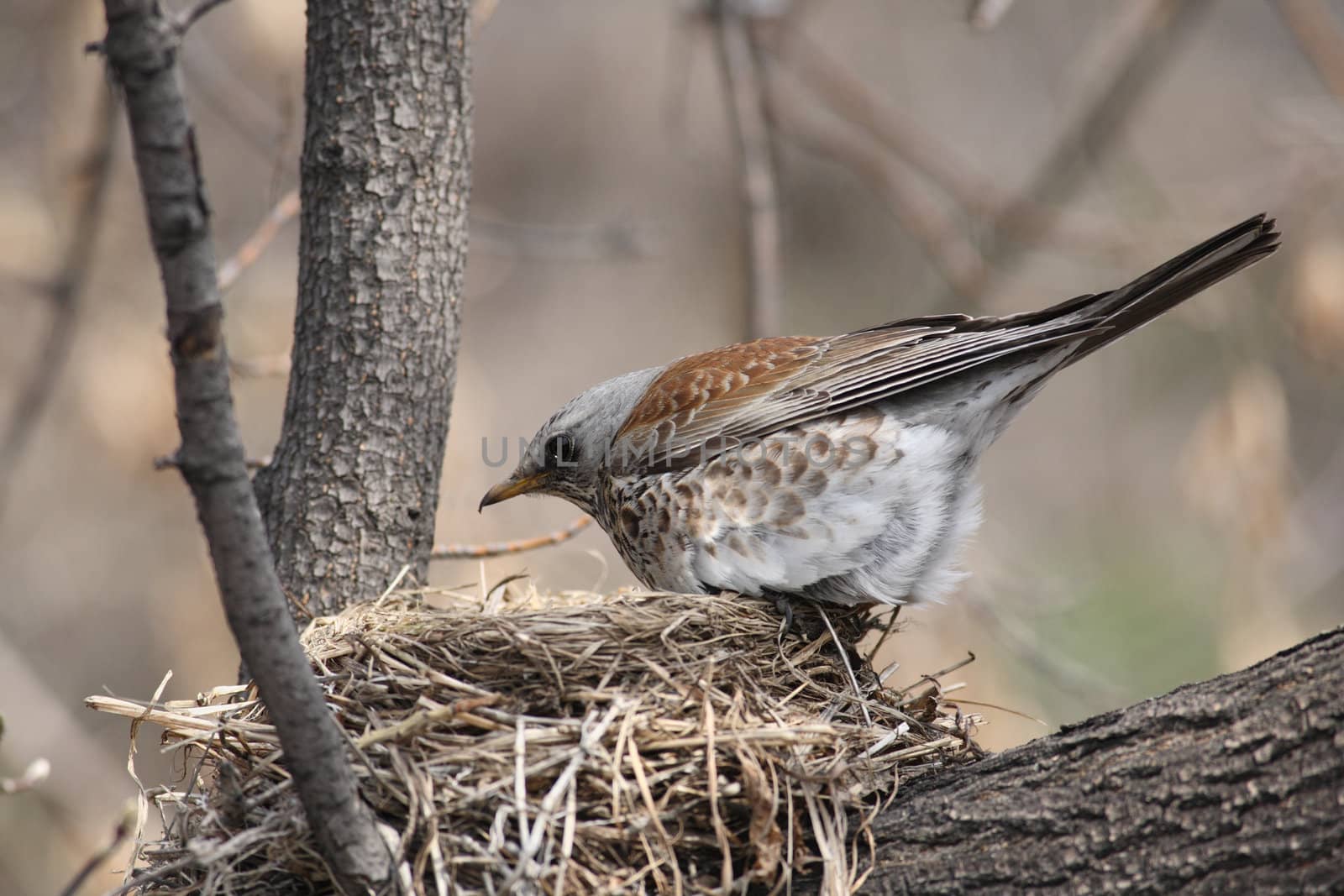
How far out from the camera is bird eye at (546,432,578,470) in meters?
3.90

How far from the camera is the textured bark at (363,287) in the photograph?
3088 mm

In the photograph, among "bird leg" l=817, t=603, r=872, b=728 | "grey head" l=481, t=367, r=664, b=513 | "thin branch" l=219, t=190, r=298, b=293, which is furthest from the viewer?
"grey head" l=481, t=367, r=664, b=513

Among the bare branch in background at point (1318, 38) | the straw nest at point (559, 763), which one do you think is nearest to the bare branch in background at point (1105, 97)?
the bare branch in background at point (1318, 38)

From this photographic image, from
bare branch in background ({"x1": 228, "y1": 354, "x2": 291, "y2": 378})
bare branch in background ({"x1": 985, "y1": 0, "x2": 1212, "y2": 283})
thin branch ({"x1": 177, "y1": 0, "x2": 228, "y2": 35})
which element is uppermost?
bare branch in background ({"x1": 985, "y1": 0, "x2": 1212, "y2": 283})

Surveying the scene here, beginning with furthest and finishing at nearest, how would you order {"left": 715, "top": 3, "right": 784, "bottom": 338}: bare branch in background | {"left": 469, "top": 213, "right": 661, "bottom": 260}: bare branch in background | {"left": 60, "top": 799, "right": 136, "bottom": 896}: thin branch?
{"left": 715, "top": 3, "right": 784, "bottom": 338}: bare branch in background < {"left": 469, "top": 213, "right": 661, "bottom": 260}: bare branch in background < {"left": 60, "top": 799, "right": 136, "bottom": 896}: thin branch

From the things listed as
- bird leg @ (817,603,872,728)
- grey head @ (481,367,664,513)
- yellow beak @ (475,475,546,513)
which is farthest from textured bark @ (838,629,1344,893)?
yellow beak @ (475,475,546,513)

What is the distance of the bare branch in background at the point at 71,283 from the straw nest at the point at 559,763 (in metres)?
2.36

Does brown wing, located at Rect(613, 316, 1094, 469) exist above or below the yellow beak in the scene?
above

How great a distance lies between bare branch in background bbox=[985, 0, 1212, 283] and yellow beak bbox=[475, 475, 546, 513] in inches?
136

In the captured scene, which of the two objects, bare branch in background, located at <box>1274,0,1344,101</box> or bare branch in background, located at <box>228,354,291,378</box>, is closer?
bare branch in background, located at <box>228,354,291,378</box>

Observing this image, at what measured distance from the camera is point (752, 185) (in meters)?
5.29

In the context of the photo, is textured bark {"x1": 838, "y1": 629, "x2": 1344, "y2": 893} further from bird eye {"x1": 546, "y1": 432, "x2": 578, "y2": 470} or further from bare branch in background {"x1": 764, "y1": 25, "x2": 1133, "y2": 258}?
bare branch in background {"x1": 764, "y1": 25, "x2": 1133, "y2": 258}

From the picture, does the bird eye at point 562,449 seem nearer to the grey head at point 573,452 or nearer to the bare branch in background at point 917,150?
the grey head at point 573,452

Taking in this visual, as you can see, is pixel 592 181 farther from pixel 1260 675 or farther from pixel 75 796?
pixel 1260 675
